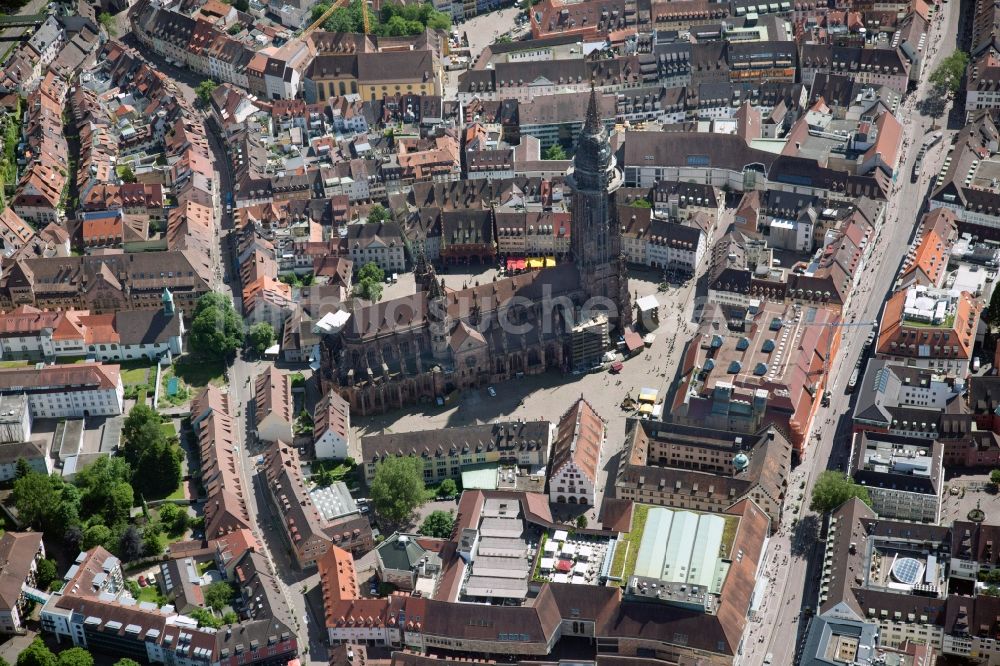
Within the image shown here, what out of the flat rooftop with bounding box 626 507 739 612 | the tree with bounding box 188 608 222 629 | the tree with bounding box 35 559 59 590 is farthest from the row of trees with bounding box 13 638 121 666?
the flat rooftop with bounding box 626 507 739 612

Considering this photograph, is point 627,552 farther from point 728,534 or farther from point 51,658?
point 51,658

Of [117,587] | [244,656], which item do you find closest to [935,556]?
[244,656]

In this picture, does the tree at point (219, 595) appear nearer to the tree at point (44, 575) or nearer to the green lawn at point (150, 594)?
the green lawn at point (150, 594)

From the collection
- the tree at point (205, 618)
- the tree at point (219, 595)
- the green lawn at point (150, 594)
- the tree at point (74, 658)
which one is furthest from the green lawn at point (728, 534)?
the tree at point (74, 658)

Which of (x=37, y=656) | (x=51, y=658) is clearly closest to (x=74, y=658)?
(x=51, y=658)

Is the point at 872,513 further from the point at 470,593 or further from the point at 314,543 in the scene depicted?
the point at 314,543

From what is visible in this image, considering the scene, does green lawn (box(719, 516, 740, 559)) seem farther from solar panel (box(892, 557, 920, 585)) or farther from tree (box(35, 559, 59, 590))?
tree (box(35, 559, 59, 590))

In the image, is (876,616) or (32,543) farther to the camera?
(32,543)
